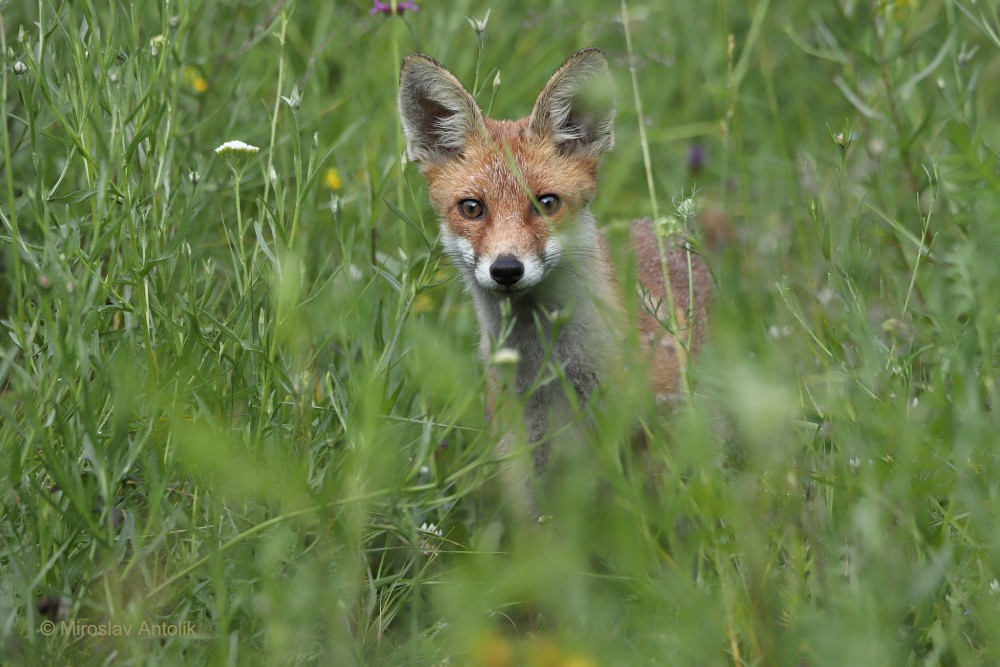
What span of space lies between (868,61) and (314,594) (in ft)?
9.41

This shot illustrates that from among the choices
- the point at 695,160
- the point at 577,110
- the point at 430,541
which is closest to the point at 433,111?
the point at 577,110

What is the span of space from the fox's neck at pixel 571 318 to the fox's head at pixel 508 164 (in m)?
0.07

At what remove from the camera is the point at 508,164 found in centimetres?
340

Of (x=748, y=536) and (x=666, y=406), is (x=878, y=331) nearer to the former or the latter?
(x=666, y=406)

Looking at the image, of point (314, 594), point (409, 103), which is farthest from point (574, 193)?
point (314, 594)

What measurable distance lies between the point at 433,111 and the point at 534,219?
696 millimetres

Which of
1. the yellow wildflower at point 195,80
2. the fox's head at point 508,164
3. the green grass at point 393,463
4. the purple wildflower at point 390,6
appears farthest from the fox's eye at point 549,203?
the yellow wildflower at point 195,80

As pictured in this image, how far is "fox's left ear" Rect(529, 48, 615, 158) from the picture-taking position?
3.55m

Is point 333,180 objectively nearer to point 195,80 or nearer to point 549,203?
point 195,80

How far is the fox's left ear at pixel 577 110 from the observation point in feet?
11.6

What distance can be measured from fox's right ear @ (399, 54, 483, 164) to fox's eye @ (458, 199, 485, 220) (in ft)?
0.86

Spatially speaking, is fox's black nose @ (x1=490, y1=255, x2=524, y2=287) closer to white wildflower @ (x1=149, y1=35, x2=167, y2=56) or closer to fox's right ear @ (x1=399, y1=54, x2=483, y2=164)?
fox's right ear @ (x1=399, y1=54, x2=483, y2=164)

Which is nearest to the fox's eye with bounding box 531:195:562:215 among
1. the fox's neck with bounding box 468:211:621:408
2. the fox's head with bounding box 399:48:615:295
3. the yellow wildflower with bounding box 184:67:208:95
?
the fox's head with bounding box 399:48:615:295

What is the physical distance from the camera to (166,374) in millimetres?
2541
